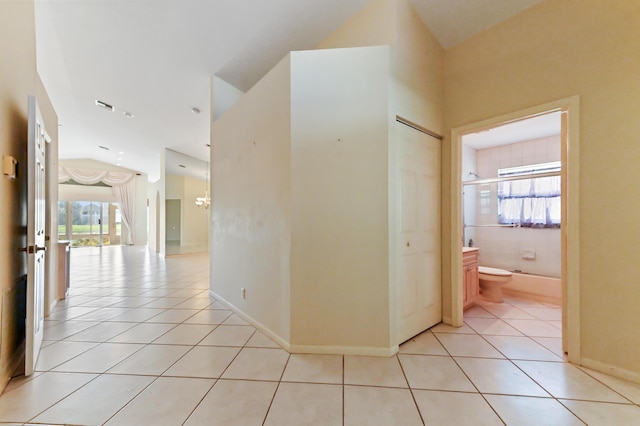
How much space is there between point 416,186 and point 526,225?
314 centimetres

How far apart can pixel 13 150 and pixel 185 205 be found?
24.3ft

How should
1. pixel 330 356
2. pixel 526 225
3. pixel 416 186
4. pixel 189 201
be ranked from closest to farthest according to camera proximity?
pixel 330 356
pixel 416 186
pixel 526 225
pixel 189 201

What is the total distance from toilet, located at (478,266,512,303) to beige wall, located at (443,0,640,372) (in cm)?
148

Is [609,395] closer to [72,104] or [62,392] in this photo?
[62,392]

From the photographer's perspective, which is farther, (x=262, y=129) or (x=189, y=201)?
(x=189, y=201)

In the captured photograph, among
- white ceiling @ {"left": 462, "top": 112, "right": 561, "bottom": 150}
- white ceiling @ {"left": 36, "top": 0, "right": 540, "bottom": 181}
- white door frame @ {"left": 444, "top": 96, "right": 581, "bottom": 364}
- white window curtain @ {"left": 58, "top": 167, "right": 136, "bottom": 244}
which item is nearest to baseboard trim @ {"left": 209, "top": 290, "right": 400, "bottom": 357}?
white door frame @ {"left": 444, "top": 96, "right": 581, "bottom": 364}

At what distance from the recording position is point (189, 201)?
910cm

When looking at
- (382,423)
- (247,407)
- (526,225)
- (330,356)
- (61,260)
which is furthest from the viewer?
(526,225)

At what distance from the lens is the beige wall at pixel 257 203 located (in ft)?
7.52

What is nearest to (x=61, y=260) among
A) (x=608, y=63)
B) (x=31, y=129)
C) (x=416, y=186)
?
(x=31, y=129)

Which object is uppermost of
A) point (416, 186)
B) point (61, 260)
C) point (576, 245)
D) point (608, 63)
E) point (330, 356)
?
point (608, 63)

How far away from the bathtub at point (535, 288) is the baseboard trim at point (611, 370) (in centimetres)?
180

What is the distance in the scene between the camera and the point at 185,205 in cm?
895

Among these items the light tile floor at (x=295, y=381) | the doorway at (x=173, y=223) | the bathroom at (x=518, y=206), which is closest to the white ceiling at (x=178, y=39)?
the bathroom at (x=518, y=206)
